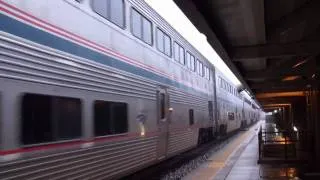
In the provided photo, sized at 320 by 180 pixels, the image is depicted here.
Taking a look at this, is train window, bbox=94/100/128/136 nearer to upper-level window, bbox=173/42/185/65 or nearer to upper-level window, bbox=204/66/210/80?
upper-level window, bbox=173/42/185/65

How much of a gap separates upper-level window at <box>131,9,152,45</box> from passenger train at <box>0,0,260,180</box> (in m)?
0.02

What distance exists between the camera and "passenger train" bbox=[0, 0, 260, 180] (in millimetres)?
5656

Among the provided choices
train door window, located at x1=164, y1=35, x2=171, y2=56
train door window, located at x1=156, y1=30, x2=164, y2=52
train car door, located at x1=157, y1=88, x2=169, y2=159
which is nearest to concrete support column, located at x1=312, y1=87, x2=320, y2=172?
train car door, located at x1=157, y1=88, x2=169, y2=159

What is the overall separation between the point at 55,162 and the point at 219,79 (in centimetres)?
1892

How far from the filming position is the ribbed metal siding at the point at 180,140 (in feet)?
43.1

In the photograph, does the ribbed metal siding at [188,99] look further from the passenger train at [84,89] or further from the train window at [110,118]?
the train window at [110,118]

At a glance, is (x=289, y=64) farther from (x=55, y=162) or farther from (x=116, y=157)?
(x=55, y=162)

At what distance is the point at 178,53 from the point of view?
48.5 ft

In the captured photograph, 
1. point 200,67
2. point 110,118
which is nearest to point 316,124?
point 200,67

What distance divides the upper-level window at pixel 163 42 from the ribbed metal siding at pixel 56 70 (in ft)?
9.71

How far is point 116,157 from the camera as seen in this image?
28.7 ft

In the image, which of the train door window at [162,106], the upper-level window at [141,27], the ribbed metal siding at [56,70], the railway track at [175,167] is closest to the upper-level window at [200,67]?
the railway track at [175,167]

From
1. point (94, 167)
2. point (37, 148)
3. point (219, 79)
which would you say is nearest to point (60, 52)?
point (37, 148)

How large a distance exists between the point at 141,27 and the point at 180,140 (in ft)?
14.5
